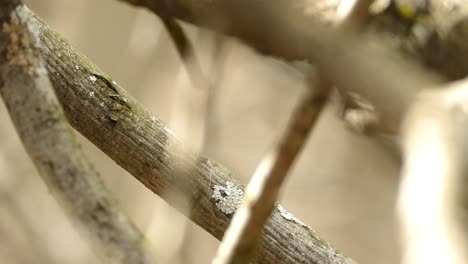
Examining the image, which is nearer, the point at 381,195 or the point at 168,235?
the point at 168,235

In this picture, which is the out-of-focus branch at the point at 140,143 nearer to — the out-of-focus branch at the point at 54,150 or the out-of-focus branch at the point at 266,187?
the out-of-focus branch at the point at 54,150

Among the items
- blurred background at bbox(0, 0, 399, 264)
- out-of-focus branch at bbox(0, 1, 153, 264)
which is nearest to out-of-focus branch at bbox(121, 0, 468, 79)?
out-of-focus branch at bbox(0, 1, 153, 264)

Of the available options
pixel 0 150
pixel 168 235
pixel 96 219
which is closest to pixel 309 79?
pixel 96 219

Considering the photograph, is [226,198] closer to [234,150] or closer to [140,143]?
[140,143]

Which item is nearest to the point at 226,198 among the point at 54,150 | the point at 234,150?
the point at 54,150

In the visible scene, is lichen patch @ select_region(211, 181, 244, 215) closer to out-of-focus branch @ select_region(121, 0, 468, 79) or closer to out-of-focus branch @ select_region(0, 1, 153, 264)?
out-of-focus branch @ select_region(121, 0, 468, 79)

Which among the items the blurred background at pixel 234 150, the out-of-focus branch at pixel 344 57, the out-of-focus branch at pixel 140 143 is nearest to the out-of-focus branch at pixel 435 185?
the out-of-focus branch at pixel 344 57

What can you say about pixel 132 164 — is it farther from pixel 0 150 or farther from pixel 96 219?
pixel 0 150

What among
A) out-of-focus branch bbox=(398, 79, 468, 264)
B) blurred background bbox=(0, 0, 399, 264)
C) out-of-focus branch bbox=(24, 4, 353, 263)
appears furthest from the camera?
blurred background bbox=(0, 0, 399, 264)
